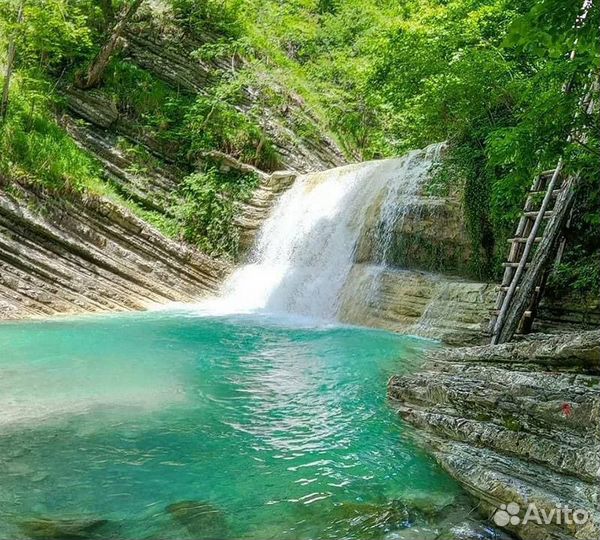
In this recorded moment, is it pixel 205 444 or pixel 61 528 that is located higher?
pixel 205 444

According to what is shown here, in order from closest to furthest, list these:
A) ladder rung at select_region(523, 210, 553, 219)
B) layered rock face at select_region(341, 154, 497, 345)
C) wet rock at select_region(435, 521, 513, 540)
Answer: wet rock at select_region(435, 521, 513, 540) < ladder rung at select_region(523, 210, 553, 219) < layered rock face at select_region(341, 154, 497, 345)

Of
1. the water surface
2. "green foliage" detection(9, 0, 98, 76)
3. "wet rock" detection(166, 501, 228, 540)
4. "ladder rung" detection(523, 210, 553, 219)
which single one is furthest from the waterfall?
"wet rock" detection(166, 501, 228, 540)

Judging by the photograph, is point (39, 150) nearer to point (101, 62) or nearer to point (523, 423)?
point (101, 62)

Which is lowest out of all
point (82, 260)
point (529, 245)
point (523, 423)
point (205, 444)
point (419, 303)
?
point (82, 260)

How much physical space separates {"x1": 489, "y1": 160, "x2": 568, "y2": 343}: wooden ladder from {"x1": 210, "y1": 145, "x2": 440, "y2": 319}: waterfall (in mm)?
3186

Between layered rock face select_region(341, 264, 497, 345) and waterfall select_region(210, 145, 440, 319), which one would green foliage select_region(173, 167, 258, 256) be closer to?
waterfall select_region(210, 145, 440, 319)

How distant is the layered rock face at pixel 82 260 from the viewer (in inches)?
403

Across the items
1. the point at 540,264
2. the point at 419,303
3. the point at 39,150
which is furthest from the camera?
the point at 39,150

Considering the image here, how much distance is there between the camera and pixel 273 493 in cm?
327

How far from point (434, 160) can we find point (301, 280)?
4.38 meters

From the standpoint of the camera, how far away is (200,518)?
116 inches

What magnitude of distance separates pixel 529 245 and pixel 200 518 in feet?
23.0

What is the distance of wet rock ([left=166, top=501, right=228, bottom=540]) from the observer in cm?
279

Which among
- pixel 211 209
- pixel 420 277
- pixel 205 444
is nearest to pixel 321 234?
pixel 211 209
